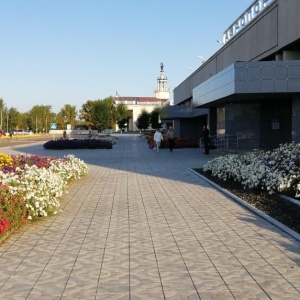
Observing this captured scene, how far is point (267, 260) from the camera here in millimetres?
5895

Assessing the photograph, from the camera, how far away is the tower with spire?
157375 millimetres

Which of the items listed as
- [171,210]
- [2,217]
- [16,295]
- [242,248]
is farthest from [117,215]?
[16,295]

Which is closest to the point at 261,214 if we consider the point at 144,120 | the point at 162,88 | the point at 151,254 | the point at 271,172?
the point at 271,172

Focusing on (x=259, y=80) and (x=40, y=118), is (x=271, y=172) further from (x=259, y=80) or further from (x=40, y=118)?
(x=40, y=118)

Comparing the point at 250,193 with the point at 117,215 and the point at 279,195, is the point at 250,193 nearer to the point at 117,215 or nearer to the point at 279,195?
the point at 279,195

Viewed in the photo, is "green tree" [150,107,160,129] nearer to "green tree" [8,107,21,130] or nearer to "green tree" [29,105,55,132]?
"green tree" [8,107,21,130]

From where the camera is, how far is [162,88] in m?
159

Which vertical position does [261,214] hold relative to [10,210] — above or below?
below

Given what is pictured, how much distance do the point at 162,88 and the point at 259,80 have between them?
138 meters

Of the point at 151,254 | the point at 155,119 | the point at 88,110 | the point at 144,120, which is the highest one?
the point at 88,110

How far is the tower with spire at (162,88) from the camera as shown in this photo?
157375 millimetres

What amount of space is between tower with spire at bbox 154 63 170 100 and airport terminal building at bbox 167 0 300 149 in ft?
387

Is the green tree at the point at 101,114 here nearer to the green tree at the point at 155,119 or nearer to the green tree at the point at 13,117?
the green tree at the point at 155,119

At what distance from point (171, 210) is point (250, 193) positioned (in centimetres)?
280
